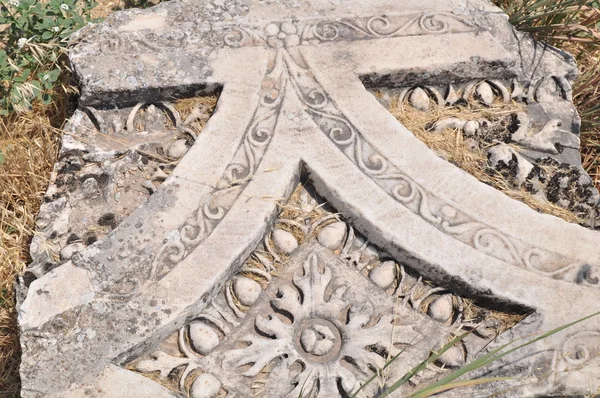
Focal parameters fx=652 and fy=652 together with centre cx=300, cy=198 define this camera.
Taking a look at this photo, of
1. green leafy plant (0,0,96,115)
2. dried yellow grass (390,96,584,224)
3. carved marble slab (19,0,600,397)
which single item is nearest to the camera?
carved marble slab (19,0,600,397)

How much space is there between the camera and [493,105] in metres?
2.80

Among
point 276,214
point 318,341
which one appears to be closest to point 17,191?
point 276,214

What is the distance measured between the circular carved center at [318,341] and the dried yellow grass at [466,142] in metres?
0.87

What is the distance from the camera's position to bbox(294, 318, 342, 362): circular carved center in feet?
7.30

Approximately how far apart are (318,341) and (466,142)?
1064 mm

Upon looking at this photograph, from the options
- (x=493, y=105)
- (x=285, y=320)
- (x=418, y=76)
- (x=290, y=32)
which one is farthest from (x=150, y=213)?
(x=493, y=105)

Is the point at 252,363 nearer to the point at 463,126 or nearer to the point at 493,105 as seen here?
the point at 463,126

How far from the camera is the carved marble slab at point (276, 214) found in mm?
2166

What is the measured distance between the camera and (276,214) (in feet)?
7.91

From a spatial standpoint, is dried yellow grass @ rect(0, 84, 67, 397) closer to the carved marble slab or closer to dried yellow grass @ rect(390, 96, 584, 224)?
the carved marble slab

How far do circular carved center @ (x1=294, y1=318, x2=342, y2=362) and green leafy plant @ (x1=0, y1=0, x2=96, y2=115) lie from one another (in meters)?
1.75

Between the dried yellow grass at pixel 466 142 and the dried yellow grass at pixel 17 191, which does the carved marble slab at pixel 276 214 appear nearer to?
the dried yellow grass at pixel 466 142

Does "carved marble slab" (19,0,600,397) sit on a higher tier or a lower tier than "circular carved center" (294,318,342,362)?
higher

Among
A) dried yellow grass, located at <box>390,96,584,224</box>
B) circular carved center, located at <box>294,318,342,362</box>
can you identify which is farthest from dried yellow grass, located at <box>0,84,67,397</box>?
dried yellow grass, located at <box>390,96,584,224</box>
